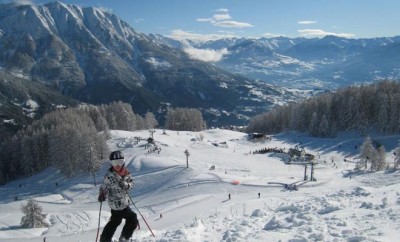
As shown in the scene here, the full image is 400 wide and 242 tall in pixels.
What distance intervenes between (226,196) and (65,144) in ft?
183

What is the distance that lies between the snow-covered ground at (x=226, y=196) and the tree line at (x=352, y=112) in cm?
Result: 532

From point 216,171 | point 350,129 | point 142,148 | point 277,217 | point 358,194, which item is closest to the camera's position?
point 277,217

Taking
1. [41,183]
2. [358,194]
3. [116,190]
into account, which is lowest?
[41,183]

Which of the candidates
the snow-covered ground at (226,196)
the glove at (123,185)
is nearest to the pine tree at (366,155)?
the snow-covered ground at (226,196)

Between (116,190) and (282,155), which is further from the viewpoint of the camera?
(282,155)

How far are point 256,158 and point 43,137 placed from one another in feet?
199

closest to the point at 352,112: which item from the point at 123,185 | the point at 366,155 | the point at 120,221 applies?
the point at 366,155

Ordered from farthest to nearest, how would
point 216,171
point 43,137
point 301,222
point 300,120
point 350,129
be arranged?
point 300,120 < point 350,129 < point 43,137 < point 216,171 < point 301,222

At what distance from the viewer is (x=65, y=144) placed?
316ft

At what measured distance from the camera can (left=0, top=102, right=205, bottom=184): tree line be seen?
93062 mm

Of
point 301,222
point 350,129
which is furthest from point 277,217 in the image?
point 350,129

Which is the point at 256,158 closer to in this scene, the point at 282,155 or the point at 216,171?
the point at 282,155

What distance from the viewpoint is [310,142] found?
116 meters

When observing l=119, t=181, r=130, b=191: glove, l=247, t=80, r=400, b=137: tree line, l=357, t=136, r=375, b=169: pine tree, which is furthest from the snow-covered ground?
l=247, t=80, r=400, b=137: tree line
